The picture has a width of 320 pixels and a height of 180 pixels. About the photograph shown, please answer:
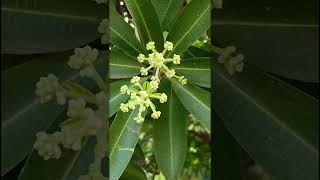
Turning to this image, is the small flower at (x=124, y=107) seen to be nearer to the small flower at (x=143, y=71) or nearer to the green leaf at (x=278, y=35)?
the small flower at (x=143, y=71)

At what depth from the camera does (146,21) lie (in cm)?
87

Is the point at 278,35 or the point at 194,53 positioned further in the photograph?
the point at 194,53

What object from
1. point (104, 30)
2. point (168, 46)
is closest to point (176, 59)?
point (168, 46)

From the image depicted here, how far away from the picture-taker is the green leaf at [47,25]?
80cm

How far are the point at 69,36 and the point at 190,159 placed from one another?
14.4 inches

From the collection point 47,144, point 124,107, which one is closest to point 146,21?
point 124,107

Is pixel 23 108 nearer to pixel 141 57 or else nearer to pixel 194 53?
pixel 141 57

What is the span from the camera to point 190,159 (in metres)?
1.03

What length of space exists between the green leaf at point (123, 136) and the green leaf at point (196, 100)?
8 centimetres

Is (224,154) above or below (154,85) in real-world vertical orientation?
below

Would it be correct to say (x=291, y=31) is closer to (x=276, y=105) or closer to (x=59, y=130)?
(x=276, y=105)

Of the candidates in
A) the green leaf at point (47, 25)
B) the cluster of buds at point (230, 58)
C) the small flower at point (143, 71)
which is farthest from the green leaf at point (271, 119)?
the green leaf at point (47, 25)

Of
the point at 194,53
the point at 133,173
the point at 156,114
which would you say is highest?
the point at 194,53

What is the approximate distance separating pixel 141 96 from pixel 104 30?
13 cm
